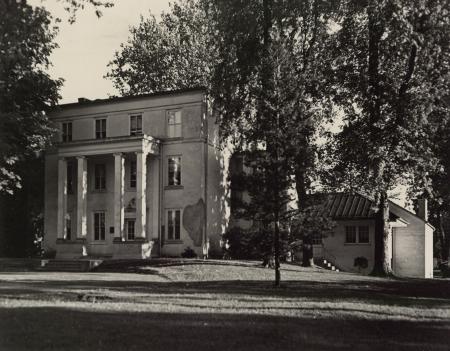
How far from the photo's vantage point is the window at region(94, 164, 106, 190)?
37969 mm

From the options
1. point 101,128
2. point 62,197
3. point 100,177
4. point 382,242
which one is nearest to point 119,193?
point 100,177

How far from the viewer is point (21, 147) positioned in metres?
33.8

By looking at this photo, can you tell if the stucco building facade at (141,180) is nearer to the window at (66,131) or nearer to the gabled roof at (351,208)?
the window at (66,131)

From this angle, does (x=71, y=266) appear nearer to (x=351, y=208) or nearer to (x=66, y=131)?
(x=66, y=131)

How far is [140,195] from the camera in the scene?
111 ft

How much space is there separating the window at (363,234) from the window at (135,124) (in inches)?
735

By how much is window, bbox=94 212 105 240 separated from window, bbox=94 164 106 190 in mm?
1860

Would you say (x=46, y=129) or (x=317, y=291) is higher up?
(x=46, y=129)

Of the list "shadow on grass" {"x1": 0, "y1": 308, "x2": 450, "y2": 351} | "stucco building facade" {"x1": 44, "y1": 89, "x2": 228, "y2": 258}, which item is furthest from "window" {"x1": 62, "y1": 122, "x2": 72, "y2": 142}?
"shadow on grass" {"x1": 0, "y1": 308, "x2": 450, "y2": 351}

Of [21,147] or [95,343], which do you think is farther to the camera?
[21,147]

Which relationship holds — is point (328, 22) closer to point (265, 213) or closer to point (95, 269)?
point (265, 213)

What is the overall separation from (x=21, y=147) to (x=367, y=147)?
20.6 m

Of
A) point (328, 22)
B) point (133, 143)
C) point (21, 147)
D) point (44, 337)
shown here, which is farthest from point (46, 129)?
point (44, 337)

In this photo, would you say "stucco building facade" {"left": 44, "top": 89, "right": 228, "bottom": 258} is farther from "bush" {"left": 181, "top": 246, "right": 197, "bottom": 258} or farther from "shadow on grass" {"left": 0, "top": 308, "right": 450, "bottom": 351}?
"shadow on grass" {"left": 0, "top": 308, "right": 450, "bottom": 351}
